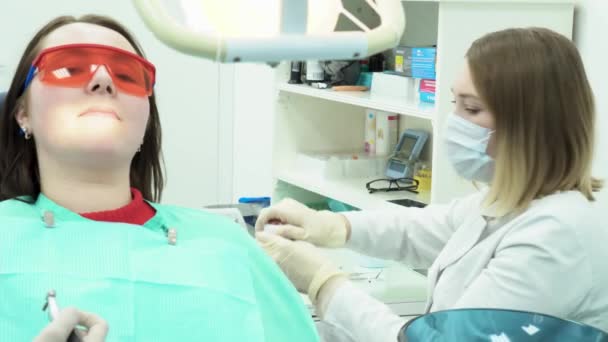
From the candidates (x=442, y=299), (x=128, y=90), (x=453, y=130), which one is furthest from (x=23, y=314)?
(x=453, y=130)

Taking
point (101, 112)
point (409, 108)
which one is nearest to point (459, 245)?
point (409, 108)

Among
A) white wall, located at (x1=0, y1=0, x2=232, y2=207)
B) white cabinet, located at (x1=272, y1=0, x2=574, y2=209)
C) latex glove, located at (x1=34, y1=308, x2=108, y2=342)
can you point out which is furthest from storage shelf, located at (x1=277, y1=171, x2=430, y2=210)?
latex glove, located at (x1=34, y1=308, x2=108, y2=342)

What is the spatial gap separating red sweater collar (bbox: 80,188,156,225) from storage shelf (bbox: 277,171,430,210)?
1006 millimetres

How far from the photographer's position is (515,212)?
5.60 feet

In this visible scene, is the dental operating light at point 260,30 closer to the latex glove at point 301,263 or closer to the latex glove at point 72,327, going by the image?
the latex glove at point 72,327

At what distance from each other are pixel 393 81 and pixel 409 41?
37 cm

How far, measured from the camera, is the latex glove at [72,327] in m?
1.00

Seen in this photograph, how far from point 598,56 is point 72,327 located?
1752mm

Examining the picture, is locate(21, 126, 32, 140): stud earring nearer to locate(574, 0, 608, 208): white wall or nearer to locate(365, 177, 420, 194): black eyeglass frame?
locate(365, 177, 420, 194): black eyeglass frame

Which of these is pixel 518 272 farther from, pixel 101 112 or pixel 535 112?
pixel 101 112

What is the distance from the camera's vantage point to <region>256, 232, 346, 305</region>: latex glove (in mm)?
1714

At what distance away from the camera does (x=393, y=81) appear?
2.61 m

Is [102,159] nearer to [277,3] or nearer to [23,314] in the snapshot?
[23,314]

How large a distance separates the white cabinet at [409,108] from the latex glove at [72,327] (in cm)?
106
